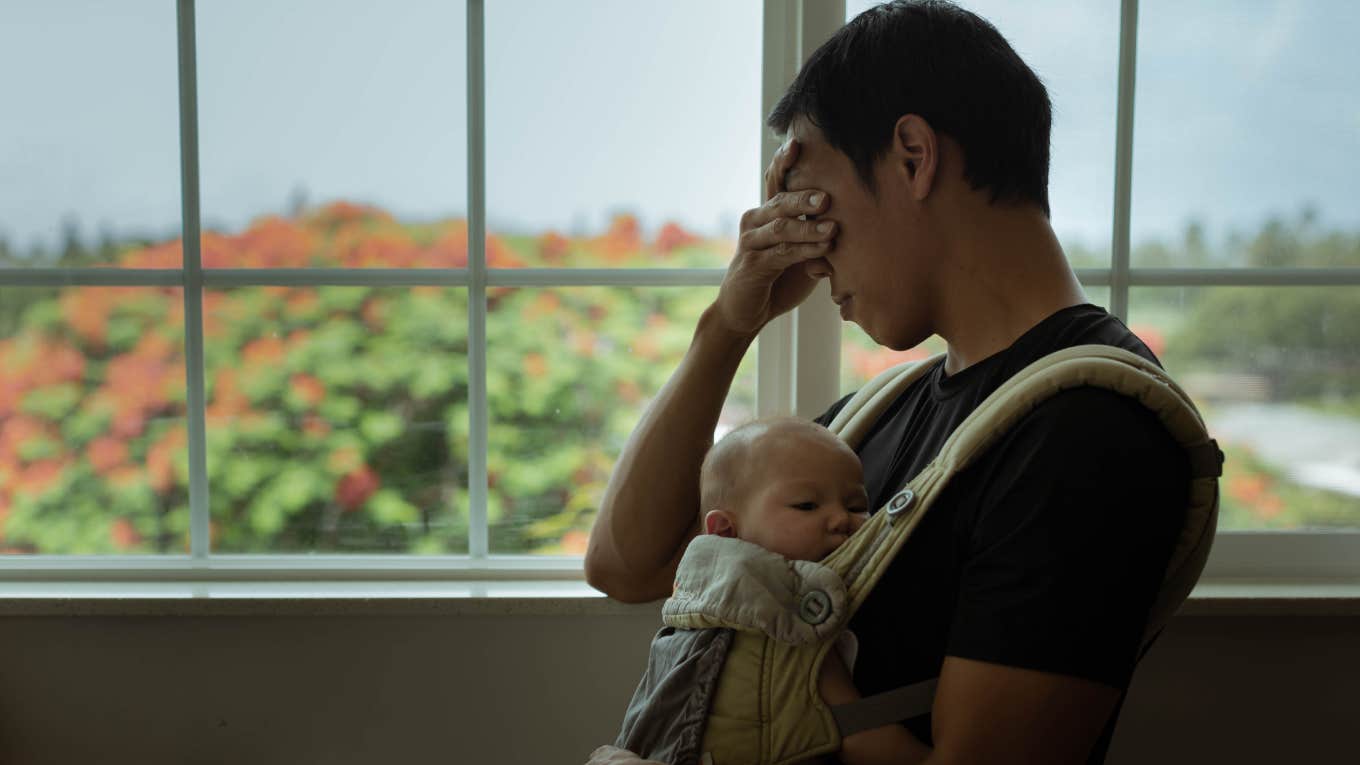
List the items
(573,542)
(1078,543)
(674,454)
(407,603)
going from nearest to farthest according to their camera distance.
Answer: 1. (1078,543)
2. (674,454)
3. (407,603)
4. (573,542)

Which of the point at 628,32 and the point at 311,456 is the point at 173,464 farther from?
the point at 628,32

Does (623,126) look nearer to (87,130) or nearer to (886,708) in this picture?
(87,130)

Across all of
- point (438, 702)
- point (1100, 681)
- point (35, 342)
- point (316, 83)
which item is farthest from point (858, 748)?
point (35, 342)

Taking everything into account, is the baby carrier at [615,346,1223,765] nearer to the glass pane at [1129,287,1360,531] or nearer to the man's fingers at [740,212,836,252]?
the man's fingers at [740,212,836,252]

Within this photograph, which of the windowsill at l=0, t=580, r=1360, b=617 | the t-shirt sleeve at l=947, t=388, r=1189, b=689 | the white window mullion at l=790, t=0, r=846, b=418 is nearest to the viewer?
Result: the t-shirt sleeve at l=947, t=388, r=1189, b=689

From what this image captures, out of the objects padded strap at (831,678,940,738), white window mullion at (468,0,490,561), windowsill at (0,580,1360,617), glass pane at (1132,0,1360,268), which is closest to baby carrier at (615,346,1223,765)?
padded strap at (831,678,940,738)

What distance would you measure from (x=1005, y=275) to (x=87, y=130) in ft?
5.48

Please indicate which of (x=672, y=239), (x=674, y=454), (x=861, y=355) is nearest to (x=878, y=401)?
(x=674, y=454)

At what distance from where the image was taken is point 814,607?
0.96 m

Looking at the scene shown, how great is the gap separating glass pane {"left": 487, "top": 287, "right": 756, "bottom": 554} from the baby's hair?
0.68 m

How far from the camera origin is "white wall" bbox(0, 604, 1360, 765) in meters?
1.67

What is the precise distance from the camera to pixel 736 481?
1.14 meters

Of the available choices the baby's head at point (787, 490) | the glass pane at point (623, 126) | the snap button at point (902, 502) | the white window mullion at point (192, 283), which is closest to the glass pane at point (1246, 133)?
the glass pane at point (623, 126)

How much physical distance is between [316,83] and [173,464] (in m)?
0.76
